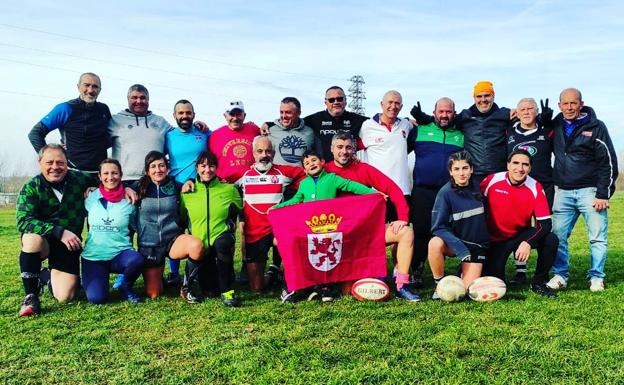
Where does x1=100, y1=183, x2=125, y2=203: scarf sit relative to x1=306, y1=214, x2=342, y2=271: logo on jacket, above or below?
above

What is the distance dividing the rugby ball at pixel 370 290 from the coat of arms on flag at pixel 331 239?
0.18 m

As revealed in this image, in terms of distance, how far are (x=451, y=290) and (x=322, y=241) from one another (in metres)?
1.56

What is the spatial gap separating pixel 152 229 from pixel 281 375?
3177 mm

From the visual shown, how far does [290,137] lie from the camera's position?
6.89 meters

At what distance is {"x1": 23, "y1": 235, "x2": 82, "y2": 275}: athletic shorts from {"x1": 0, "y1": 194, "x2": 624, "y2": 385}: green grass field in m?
0.42

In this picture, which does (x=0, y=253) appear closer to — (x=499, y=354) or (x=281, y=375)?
(x=281, y=375)

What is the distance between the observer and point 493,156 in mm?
6840

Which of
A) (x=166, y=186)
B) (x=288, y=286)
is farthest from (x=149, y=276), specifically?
(x=288, y=286)

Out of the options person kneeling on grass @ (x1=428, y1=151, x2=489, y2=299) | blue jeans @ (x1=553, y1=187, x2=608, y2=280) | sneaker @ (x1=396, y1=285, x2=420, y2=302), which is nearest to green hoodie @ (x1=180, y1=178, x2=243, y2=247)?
sneaker @ (x1=396, y1=285, x2=420, y2=302)

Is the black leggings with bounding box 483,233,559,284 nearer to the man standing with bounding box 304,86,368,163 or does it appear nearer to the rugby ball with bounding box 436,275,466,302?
the rugby ball with bounding box 436,275,466,302

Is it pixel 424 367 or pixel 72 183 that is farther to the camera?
pixel 72 183

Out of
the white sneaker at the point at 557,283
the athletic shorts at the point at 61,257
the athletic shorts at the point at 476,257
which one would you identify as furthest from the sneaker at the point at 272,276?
the white sneaker at the point at 557,283

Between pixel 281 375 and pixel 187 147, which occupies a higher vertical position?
pixel 187 147

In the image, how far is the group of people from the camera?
19.5 feet
